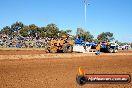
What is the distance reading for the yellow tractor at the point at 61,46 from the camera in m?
24.6

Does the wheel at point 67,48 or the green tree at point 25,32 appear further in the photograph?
the green tree at point 25,32

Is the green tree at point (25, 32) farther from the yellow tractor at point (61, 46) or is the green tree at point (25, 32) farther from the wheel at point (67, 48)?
the wheel at point (67, 48)

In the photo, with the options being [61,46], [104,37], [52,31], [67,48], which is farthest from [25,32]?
[67,48]

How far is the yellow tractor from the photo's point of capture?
2461cm

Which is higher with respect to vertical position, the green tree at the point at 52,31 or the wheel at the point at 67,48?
the green tree at the point at 52,31

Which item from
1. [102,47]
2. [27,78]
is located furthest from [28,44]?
[27,78]

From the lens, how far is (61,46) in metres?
25.2

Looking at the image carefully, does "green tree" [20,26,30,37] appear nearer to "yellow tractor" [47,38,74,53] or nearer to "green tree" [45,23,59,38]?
"green tree" [45,23,59,38]

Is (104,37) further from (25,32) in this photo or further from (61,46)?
(61,46)

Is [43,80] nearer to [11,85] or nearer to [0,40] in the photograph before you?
[11,85]

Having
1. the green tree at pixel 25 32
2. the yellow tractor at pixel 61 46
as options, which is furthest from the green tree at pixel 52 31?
the yellow tractor at pixel 61 46

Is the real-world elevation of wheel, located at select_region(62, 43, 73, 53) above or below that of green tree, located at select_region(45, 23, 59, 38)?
below

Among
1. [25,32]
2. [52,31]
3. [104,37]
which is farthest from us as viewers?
[104,37]

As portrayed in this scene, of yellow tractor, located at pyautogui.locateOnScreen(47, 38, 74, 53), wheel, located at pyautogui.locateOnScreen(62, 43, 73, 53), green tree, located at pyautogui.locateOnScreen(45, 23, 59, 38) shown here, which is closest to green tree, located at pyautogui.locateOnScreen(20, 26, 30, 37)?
green tree, located at pyautogui.locateOnScreen(45, 23, 59, 38)
